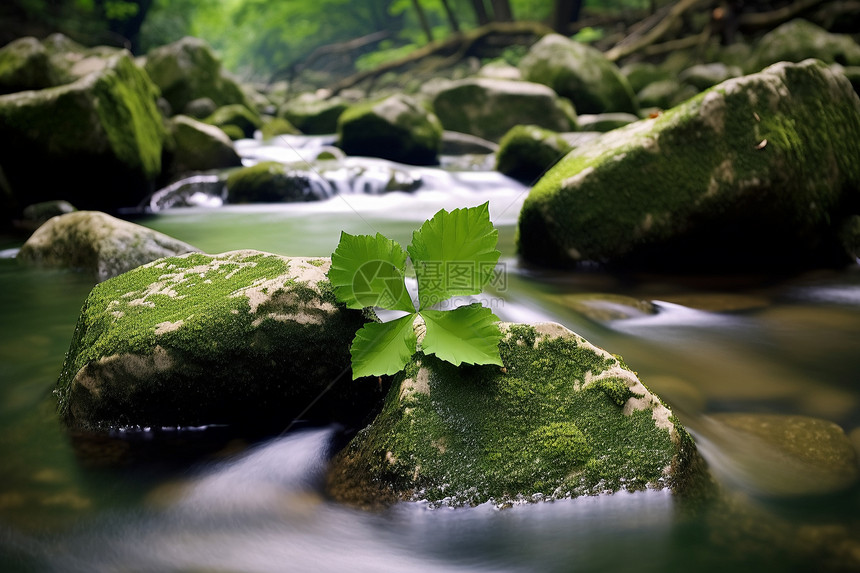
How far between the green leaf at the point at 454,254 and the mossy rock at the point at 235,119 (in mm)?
12937

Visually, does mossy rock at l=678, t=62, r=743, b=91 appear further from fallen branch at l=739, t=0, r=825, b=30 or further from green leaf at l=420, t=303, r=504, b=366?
green leaf at l=420, t=303, r=504, b=366

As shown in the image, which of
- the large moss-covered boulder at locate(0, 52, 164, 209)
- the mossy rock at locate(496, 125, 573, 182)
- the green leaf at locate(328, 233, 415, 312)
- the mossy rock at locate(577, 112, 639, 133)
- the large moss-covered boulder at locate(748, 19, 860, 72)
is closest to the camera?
the green leaf at locate(328, 233, 415, 312)

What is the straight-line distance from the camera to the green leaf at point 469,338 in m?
1.75

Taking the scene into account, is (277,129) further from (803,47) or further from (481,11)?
(481,11)

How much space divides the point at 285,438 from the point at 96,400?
66cm

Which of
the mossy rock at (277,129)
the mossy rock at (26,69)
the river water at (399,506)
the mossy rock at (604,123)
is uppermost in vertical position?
the mossy rock at (26,69)

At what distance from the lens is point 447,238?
1.83m

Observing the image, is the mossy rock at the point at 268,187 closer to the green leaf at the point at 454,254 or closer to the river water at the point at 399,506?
the river water at the point at 399,506

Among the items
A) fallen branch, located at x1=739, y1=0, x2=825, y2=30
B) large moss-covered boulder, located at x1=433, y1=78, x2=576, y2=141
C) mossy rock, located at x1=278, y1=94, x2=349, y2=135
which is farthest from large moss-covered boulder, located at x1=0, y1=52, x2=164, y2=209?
fallen branch, located at x1=739, y1=0, x2=825, y2=30

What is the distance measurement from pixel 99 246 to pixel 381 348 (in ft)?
10.4

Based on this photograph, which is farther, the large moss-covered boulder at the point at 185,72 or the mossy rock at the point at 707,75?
the mossy rock at the point at 707,75

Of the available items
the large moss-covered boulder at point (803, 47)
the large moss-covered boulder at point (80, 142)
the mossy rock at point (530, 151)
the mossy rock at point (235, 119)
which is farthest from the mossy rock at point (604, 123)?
the large moss-covered boulder at point (80, 142)

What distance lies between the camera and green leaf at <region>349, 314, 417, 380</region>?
1.79m

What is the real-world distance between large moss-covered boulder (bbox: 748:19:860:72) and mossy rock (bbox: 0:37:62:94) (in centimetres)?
1328
